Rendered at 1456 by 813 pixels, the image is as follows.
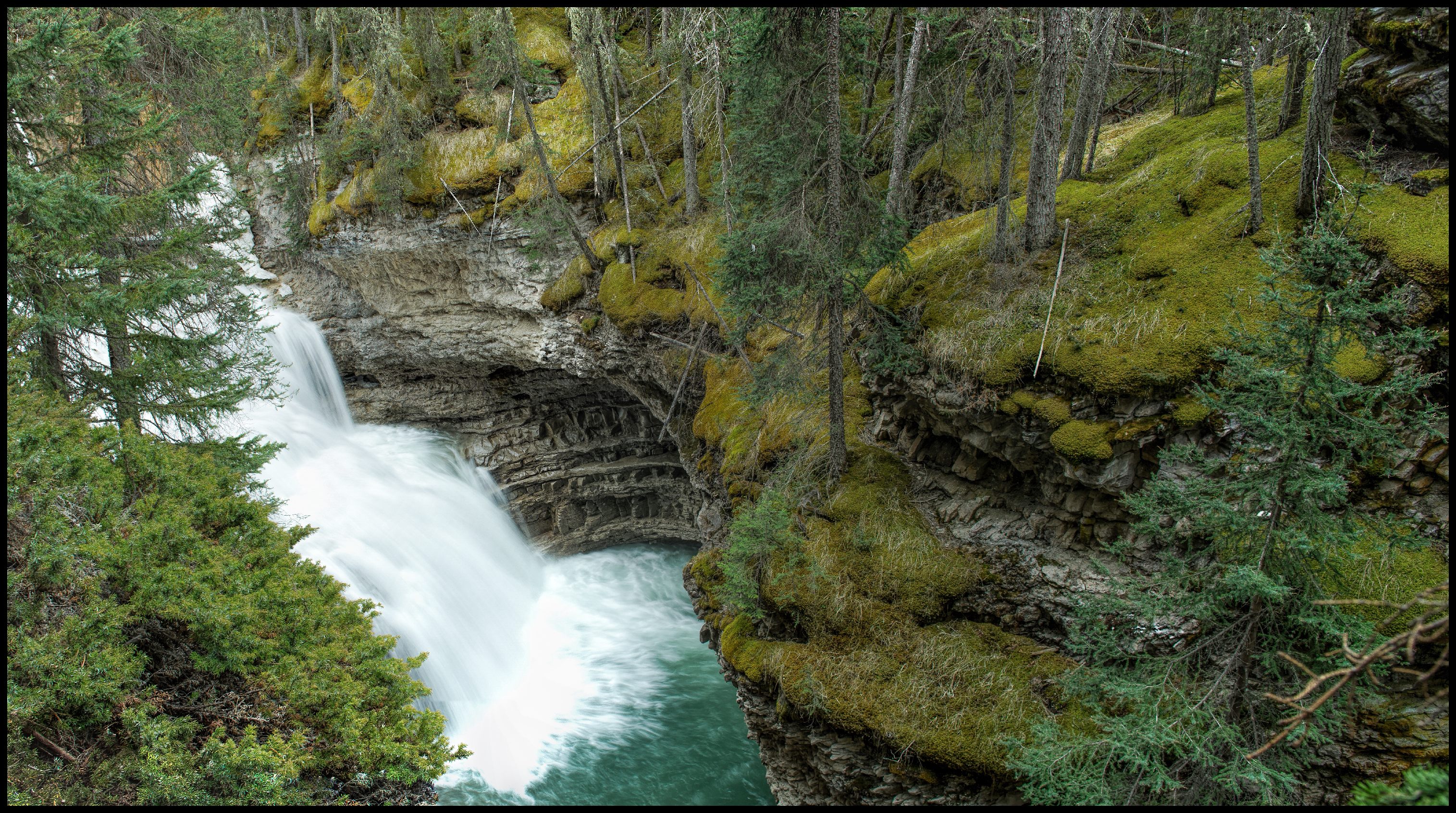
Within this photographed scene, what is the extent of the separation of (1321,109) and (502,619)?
54.6 ft

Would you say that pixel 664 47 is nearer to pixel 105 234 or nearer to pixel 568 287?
pixel 568 287

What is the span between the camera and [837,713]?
7.35m

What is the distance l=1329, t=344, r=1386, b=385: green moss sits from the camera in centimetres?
578

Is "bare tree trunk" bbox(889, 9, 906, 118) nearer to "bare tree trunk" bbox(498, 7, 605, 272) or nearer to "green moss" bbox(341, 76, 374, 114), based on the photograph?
"bare tree trunk" bbox(498, 7, 605, 272)

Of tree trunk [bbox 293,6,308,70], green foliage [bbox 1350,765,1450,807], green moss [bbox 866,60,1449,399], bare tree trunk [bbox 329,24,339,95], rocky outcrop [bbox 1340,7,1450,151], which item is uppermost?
tree trunk [bbox 293,6,308,70]

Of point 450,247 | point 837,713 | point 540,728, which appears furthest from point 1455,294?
point 450,247

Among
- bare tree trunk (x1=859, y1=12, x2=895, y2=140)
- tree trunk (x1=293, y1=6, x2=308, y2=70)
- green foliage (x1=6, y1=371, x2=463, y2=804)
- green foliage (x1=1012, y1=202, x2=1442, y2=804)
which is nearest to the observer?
green foliage (x1=6, y1=371, x2=463, y2=804)

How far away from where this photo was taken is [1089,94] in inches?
355

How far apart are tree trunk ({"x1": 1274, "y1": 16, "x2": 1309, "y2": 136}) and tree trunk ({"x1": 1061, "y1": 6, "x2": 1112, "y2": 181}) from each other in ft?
6.38

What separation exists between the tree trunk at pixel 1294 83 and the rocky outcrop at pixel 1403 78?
0.89 metres

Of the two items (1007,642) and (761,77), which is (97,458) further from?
(1007,642)

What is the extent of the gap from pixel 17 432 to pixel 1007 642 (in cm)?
964

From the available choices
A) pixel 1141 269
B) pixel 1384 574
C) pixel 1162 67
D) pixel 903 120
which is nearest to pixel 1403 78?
pixel 1141 269

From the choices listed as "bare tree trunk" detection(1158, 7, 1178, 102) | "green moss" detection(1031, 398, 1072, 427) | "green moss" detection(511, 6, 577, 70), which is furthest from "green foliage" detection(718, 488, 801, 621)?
"green moss" detection(511, 6, 577, 70)
